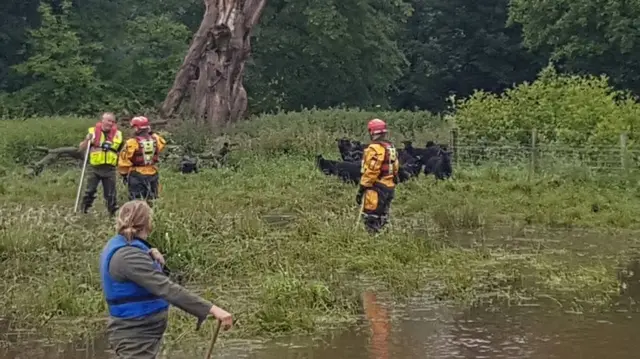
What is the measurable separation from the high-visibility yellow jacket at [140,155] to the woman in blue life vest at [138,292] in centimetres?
1004

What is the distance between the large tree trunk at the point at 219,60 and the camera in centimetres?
3241

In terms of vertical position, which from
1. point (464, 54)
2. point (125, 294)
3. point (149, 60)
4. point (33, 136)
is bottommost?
point (125, 294)

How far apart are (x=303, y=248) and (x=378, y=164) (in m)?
1.72

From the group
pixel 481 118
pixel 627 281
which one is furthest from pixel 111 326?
pixel 481 118

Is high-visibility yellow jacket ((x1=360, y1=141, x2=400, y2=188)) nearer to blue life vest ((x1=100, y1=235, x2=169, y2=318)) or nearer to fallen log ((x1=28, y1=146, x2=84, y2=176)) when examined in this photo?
blue life vest ((x1=100, y1=235, x2=169, y2=318))

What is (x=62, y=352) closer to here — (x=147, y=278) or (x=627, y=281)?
(x=147, y=278)

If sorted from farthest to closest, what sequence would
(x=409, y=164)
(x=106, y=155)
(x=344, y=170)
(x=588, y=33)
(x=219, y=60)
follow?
(x=588, y=33) < (x=219, y=60) < (x=409, y=164) < (x=344, y=170) < (x=106, y=155)

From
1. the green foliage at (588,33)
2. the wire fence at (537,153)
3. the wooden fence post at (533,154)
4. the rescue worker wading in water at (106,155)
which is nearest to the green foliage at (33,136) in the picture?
the wire fence at (537,153)

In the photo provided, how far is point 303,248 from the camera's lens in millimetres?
13297

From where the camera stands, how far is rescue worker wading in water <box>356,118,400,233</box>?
14258 millimetres

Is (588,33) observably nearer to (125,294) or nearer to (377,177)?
(377,177)

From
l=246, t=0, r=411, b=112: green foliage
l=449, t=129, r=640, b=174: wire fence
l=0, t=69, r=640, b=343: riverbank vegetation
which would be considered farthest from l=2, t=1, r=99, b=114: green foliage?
l=449, t=129, r=640, b=174: wire fence

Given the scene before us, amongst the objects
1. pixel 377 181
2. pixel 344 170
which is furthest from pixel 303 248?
pixel 344 170

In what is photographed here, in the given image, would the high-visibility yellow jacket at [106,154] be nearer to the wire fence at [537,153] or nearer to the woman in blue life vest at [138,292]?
the wire fence at [537,153]
